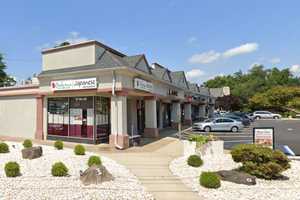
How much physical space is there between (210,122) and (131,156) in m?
16.1

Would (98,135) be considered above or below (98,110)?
below

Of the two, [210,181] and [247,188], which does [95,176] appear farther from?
[247,188]

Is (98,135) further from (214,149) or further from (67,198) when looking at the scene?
(67,198)

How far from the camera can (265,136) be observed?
12.1 m

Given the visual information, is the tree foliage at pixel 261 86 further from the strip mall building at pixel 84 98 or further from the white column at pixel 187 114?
the strip mall building at pixel 84 98

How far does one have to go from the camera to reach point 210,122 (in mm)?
27297

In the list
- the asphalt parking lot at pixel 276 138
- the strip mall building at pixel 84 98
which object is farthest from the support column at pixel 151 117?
the asphalt parking lot at pixel 276 138

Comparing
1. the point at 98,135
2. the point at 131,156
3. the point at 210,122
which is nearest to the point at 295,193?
the point at 131,156

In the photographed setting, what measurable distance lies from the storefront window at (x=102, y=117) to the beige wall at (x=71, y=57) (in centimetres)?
278

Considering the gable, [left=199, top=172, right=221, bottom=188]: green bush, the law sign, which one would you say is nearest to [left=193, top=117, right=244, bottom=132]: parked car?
the gable

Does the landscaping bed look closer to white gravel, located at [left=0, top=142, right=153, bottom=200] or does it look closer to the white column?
white gravel, located at [left=0, top=142, right=153, bottom=200]

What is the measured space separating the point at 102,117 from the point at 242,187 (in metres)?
11.5

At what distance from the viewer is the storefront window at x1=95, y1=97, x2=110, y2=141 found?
55.5 feet

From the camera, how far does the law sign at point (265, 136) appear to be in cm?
1201
